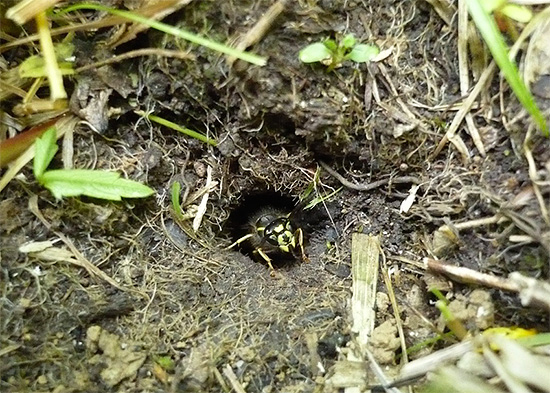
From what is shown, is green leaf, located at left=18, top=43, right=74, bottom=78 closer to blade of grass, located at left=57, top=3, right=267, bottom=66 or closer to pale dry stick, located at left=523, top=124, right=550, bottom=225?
blade of grass, located at left=57, top=3, right=267, bottom=66

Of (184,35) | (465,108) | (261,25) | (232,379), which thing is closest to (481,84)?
(465,108)

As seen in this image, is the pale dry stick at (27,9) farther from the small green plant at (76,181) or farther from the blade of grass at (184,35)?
the small green plant at (76,181)

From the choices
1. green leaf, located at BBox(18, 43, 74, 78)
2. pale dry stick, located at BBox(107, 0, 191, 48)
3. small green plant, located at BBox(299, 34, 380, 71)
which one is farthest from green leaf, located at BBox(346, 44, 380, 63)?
green leaf, located at BBox(18, 43, 74, 78)

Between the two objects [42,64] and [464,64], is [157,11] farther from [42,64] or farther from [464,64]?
[464,64]

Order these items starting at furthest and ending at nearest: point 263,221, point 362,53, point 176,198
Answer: point 263,221
point 176,198
point 362,53

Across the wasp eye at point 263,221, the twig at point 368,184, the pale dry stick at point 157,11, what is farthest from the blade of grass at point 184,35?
the wasp eye at point 263,221

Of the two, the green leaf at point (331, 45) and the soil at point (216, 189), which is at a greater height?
the green leaf at point (331, 45)

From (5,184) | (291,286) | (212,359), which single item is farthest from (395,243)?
(5,184)
